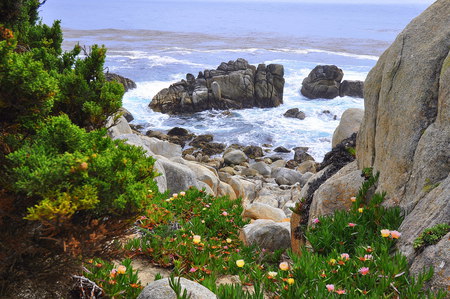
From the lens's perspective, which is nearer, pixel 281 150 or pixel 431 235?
pixel 431 235

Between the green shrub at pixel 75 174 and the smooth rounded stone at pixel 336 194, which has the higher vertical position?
the green shrub at pixel 75 174

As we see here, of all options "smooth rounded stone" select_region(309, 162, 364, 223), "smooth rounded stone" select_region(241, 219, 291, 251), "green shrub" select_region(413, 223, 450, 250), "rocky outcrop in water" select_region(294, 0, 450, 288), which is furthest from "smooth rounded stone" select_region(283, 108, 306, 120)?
"green shrub" select_region(413, 223, 450, 250)

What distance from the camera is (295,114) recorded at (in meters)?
37.1

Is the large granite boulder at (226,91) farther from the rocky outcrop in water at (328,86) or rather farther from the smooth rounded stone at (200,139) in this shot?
the smooth rounded stone at (200,139)

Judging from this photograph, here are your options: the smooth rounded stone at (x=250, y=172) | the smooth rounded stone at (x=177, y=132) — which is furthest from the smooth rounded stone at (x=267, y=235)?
the smooth rounded stone at (x=177, y=132)

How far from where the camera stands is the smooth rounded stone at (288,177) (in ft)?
75.5

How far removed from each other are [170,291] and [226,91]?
35972 mm

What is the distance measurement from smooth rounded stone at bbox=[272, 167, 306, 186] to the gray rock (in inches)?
840

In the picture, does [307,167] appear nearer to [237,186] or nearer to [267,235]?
[237,186]

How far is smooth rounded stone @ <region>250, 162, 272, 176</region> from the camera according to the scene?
24.3 meters

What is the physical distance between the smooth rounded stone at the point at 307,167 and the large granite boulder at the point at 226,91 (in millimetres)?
14684

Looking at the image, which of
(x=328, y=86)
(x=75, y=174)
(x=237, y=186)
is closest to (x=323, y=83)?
(x=328, y=86)

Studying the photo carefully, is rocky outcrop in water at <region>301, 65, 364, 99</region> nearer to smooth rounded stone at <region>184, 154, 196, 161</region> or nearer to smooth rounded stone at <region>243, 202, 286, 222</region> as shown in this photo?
smooth rounded stone at <region>184, 154, 196, 161</region>

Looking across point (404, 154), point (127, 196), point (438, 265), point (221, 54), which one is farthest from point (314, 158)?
point (221, 54)
